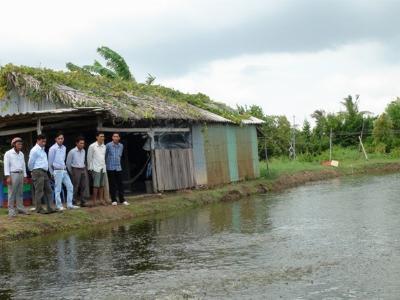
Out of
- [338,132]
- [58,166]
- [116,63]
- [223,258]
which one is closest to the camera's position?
[223,258]

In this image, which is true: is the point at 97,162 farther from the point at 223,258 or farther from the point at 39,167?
the point at 223,258

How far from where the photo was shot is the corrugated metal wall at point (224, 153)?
19.8 m

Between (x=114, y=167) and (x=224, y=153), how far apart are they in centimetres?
697

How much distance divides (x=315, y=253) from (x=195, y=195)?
8.86 meters

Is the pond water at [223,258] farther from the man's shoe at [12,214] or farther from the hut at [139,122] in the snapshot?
the hut at [139,122]

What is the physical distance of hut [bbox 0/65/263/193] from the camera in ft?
50.8

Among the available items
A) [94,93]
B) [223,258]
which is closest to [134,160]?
[94,93]

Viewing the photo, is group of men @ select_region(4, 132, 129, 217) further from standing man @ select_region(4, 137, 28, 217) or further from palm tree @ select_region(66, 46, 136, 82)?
palm tree @ select_region(66, 46, 136, 82)

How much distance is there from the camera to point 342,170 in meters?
27.6

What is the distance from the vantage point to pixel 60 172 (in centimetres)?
1318

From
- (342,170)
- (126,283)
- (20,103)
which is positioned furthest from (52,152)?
(342,170)

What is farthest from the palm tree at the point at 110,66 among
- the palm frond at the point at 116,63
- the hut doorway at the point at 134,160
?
the hut doorway at the point at 134,160

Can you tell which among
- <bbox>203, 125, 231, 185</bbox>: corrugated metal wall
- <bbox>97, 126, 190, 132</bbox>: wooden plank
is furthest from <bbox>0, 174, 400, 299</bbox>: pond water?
<bbox>203, 125, 231, 185</bbox>: corrugated metal wall

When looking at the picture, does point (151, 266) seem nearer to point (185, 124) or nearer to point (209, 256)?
point (209, 256)
